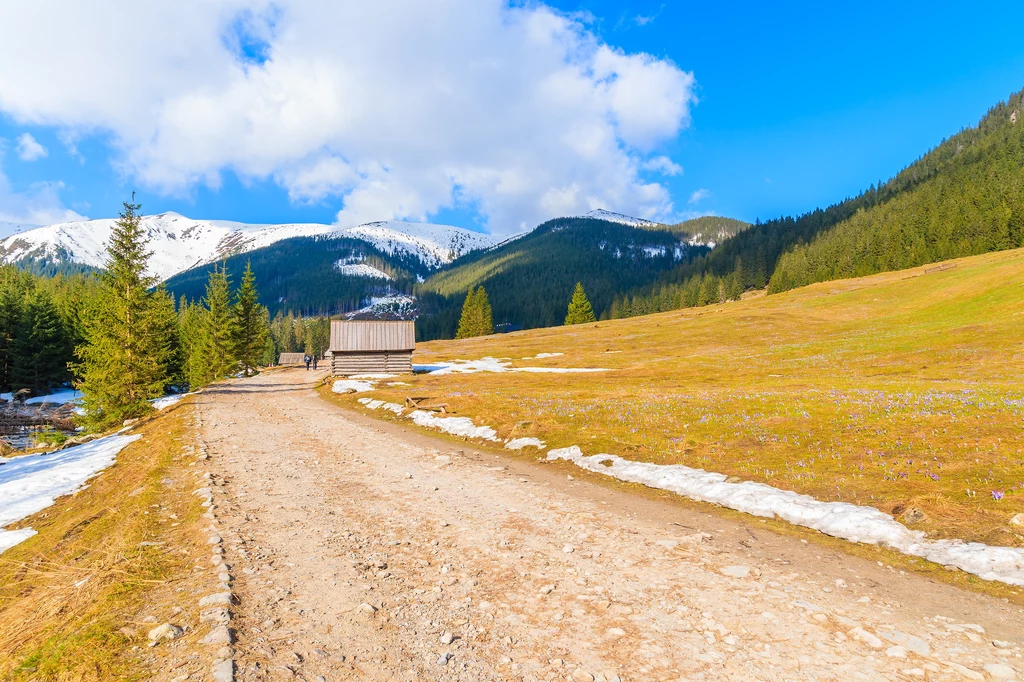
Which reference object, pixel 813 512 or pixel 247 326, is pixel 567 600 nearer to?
pixel 813 512

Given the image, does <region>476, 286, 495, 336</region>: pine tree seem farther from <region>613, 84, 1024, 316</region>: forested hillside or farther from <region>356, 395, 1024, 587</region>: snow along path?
<region>356, 395, 1024, 587</region>: snow along path

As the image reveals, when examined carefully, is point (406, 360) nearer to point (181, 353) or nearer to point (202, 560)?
point (181, 353)

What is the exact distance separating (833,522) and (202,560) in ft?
36.1

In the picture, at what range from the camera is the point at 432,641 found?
525cm

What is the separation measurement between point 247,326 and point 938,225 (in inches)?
6945

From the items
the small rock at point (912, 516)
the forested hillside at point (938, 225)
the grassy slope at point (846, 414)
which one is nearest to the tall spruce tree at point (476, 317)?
the grassy slope at point (846, 414)

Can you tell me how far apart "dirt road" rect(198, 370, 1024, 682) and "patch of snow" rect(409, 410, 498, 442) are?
26.7 ft

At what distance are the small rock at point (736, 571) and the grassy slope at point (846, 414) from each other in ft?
12.5

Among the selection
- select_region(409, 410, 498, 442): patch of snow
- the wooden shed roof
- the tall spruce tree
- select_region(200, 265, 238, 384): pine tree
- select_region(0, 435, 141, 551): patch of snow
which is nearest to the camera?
select_region(0, 435, 141, 551): patch of snow

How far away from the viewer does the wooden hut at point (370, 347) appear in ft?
178

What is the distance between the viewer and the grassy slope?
1029cm

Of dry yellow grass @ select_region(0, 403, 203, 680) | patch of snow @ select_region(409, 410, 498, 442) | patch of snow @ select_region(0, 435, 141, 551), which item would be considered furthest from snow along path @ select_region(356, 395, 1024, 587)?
patch of snow @ select_region(0, 435, 141, 551)

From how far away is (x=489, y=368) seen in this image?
58.8 m

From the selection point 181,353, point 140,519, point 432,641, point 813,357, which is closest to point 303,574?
point 432,641
